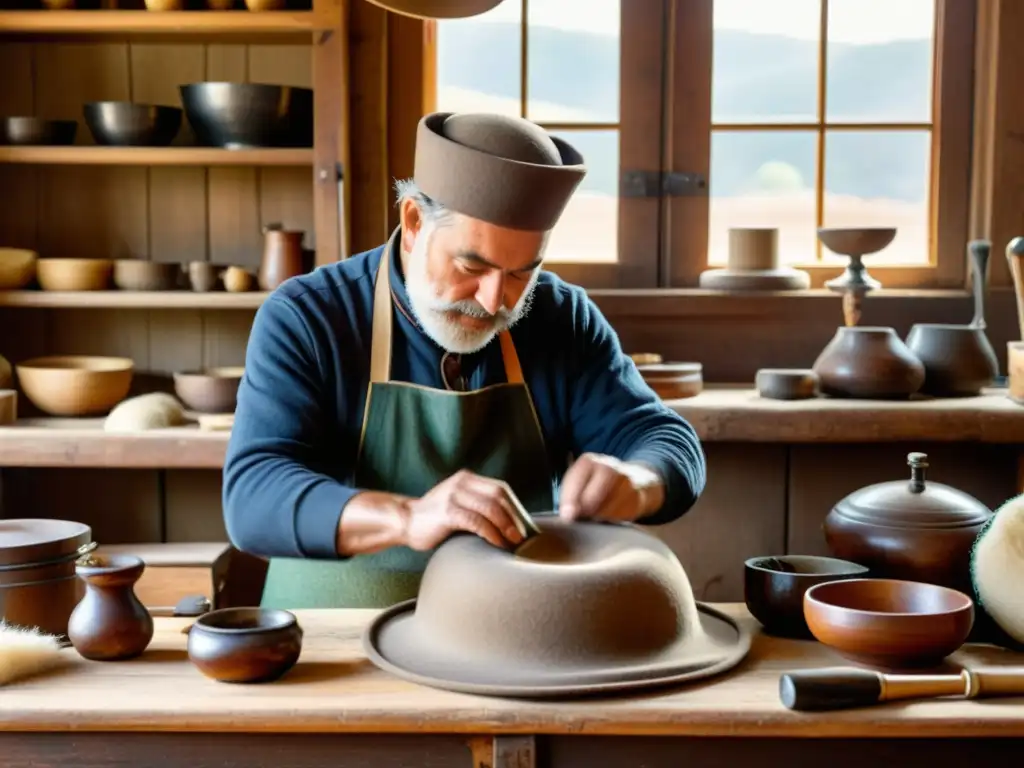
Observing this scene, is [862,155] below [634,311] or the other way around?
the other way around

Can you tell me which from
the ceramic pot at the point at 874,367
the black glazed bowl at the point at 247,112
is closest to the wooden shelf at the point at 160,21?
the black glazed bowl at the point at 247,112

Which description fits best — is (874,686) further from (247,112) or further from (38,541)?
(247,112)

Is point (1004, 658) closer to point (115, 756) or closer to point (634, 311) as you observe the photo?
point (115, 756)

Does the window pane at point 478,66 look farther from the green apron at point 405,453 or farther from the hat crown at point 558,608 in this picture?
the hat crown at point 558,608

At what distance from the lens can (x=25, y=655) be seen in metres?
1.64

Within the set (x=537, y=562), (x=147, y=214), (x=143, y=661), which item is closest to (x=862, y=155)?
(x=147, y=214)

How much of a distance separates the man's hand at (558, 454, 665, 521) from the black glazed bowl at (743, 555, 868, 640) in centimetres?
24

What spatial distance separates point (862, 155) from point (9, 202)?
284 cm

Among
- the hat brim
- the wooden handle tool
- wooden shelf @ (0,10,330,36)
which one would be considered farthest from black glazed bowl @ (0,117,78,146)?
the wooden handle tool

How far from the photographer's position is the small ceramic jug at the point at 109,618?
1.70m

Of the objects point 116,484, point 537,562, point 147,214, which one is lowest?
point 116,484

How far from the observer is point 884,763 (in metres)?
1.55

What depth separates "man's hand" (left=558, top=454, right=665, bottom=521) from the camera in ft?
6.51

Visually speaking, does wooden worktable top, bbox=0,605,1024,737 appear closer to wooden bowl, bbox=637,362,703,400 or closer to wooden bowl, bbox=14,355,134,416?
wooden bowl, bbox=637,362,703,400
